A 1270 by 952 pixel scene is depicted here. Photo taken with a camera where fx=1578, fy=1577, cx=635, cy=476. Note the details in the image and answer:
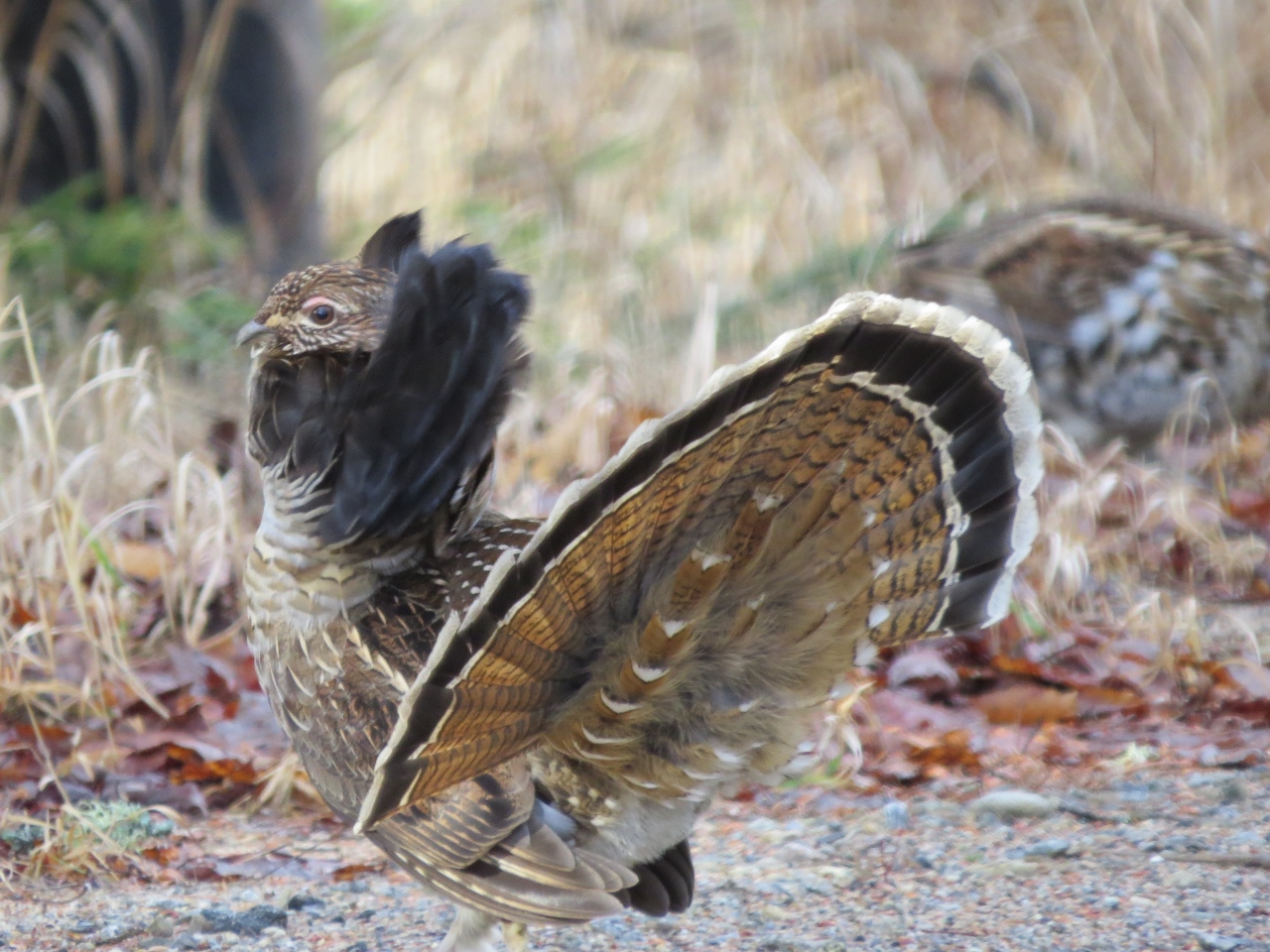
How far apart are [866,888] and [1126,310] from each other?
354 centimetres

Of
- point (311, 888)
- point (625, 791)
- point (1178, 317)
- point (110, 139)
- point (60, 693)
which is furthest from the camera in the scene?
point (110, 139)

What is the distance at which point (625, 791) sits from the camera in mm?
3203

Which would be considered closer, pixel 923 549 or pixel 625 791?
pixel 923 549

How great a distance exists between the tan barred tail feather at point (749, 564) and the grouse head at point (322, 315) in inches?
39.1

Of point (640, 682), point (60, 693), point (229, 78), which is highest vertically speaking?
point (229, 78)

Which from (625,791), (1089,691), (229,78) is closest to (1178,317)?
(1089,691)

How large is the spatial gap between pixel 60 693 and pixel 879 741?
2522 millimetres

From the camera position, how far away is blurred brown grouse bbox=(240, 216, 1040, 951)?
2.66 metres

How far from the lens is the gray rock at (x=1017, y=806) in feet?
13.9

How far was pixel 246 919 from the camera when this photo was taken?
3.70m

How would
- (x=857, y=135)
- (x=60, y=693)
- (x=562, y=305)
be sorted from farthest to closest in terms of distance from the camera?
(x=857, y=135) < (x=562, y=305) < (x=60, y=693)

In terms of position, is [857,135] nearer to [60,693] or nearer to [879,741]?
[879,741]

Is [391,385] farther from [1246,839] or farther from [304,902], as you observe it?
[1246,839]

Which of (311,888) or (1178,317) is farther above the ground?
(1178,317)
